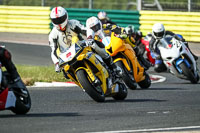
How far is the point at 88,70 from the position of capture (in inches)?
379

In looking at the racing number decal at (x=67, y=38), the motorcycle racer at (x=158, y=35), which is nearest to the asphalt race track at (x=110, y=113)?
the racing number decal at (x=67, y=38)

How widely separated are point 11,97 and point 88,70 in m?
1.89

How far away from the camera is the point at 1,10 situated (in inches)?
969

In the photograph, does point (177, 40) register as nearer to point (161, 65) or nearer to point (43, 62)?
point (161, 65)

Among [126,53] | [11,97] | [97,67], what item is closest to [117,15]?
[126,53]

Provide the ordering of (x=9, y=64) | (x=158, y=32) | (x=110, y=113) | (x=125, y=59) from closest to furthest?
(x=9, y=64), (x=110, y=113), (x=125, y=59), (x=158, y=32)

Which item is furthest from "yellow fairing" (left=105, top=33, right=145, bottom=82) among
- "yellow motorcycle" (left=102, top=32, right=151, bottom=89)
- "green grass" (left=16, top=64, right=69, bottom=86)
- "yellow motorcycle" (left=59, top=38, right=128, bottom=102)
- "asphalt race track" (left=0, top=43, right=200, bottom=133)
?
"green grass" (left=16, top=64, right=69, bottom=86)

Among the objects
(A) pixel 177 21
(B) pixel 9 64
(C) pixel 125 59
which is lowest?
(A) pixel 177 21

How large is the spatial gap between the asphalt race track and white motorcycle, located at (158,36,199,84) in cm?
66

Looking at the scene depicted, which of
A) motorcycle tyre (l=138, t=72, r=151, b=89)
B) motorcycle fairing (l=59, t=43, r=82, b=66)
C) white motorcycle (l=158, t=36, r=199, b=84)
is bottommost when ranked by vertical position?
motorcycle tyre (l=138, t=72, r=151, b=89)

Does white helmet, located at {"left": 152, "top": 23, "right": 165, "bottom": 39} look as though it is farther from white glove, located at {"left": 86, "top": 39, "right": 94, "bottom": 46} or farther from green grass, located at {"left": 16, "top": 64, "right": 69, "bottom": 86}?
white glove, located at {"left": 86, "top": 39, "right": 94, "bottom": 46}

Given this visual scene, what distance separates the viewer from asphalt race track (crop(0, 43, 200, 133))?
7.20 metres

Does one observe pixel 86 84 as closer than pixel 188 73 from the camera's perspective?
Yes

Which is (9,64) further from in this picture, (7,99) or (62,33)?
(62,33)
